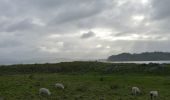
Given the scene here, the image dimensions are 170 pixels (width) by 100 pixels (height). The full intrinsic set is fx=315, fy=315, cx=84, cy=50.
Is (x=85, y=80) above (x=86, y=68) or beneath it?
beneath

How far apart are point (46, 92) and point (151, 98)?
1223 cm

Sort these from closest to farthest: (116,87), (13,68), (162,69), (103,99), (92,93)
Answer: (103,99) < (92,93) < (116,87) < (162,69) < (13,68)

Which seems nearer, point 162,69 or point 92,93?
point 92,93

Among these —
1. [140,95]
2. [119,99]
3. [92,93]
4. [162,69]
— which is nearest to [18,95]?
[92,93]

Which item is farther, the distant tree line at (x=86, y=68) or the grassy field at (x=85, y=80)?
the distant tree line at (x=86, y=68)

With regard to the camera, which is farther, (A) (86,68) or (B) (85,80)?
(A) (86,68)

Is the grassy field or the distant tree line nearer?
the grassy field

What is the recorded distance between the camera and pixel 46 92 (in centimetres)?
3728

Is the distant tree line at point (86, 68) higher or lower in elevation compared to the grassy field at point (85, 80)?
higher

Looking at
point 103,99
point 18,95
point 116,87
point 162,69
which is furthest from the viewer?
point 162,69

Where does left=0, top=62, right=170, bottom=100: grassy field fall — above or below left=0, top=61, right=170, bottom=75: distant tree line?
below

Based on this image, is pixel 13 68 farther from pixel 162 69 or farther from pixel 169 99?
→ pixel 169 99

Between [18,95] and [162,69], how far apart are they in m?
49.3

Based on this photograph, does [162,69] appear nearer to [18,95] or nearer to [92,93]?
[92,93]
